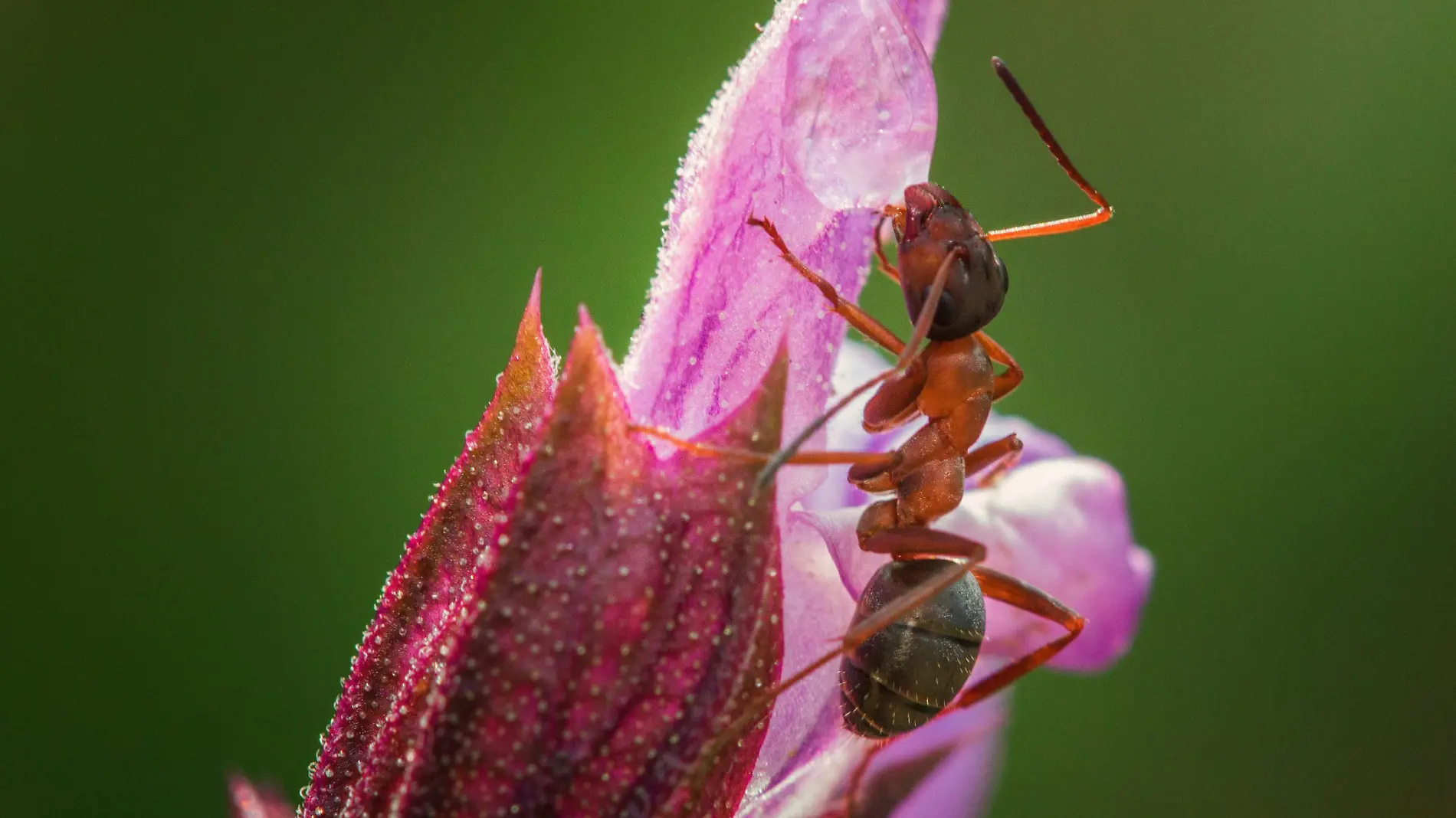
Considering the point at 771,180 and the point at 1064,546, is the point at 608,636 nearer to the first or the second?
the point at 771,180

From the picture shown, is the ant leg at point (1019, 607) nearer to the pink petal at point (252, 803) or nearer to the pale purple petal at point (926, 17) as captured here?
the pale purple petal at point (926, 17)

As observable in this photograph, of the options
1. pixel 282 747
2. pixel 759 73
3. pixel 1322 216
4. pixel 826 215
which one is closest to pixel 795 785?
pixel 826 215

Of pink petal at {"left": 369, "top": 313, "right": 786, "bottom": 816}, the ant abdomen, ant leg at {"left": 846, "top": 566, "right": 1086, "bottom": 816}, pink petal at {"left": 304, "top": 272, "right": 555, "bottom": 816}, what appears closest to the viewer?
pink petal at {"left": 369, "top": 313, "right": 786, "bottom": 816}

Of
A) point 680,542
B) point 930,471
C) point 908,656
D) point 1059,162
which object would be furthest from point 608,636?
point 1059,162

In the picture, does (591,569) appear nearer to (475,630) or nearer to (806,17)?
(475,630)

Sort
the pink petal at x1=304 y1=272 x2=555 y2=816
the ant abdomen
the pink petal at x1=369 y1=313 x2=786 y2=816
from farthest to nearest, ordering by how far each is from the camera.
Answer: the ant abdomen → the pink petal at x1=304 y1=272 x2=555 y2=816 → the pink petal at x1=369 y1=313 x2=786 y2=816

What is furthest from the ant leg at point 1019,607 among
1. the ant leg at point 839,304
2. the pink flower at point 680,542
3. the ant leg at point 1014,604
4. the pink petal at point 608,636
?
the pink petal at point 608,636

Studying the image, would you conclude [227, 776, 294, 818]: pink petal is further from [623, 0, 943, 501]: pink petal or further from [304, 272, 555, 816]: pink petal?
[623, 0, 943, 501]: pink petal

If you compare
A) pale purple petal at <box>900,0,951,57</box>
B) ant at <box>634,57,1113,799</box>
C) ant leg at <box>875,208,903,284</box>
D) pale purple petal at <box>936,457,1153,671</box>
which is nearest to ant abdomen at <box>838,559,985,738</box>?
ant at <box>634,57,1113,799</box>
